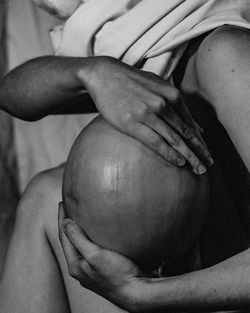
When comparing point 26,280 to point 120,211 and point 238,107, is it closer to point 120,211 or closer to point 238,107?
point 120,211

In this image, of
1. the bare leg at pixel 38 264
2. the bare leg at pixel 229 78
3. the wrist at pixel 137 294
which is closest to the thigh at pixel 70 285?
the bare leg at pixel 38 264

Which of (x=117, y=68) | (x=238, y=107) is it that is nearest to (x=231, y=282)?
(x=238, y=107)

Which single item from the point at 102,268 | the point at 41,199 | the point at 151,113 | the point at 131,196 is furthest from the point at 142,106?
the point at 41,199

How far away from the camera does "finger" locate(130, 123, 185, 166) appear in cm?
78

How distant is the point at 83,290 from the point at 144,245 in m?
0.23

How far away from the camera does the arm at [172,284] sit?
0.80 m

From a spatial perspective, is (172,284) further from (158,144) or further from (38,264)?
(38,264)

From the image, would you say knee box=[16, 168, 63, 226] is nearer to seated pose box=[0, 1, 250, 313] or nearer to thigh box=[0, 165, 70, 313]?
thigh box=[0, 165, 70, 313]

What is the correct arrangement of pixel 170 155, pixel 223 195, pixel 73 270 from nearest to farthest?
pixel 170 155 → pixel 73 270 → pixel 223 195

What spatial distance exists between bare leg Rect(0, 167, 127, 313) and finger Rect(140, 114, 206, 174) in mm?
334

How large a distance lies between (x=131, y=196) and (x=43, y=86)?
1.17 feet

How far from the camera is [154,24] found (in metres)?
0.97

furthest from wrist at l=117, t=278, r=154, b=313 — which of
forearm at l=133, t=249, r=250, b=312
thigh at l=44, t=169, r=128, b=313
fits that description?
thigh at l=44, t=169, r=128, b=313

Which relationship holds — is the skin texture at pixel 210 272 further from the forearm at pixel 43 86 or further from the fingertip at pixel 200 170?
the forearm at pixel 43 86
